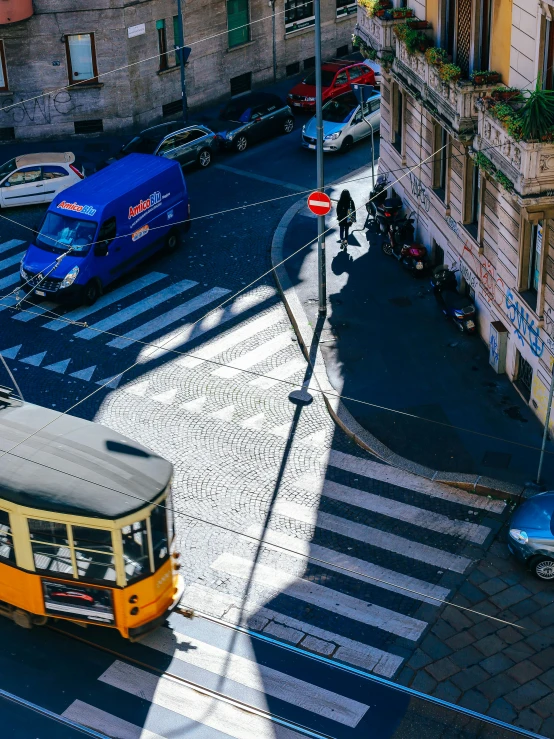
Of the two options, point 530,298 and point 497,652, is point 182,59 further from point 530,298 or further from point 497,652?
point 497,652

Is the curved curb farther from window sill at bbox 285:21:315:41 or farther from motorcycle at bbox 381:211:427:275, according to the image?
window sill at bbox 285:21:315:41

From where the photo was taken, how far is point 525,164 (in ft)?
59.9

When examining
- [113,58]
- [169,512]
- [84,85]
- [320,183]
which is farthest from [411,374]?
[84,85]

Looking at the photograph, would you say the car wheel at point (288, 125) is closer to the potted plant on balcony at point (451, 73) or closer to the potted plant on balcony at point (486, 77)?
the potted plant on balcony at point (451, 73)

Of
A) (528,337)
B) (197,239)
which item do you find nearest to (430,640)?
(528,337)

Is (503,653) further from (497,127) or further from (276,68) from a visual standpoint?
(276,68)

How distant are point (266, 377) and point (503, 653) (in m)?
8.74

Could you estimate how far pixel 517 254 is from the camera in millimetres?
21547

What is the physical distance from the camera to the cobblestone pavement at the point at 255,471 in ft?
57.8

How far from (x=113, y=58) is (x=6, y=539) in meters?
23.5

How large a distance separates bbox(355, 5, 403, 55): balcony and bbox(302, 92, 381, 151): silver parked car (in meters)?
5.77

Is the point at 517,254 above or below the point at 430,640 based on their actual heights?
above

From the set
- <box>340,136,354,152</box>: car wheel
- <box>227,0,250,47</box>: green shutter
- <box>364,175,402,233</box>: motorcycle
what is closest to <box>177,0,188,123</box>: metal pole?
<box>227,0,250,47</box>: green shutter

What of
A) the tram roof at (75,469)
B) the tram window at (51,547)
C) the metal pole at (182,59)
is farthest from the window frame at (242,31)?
the tram window at (51,547)
